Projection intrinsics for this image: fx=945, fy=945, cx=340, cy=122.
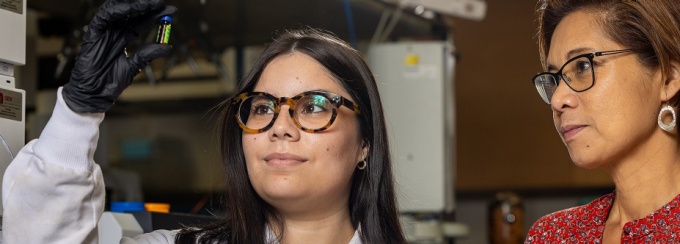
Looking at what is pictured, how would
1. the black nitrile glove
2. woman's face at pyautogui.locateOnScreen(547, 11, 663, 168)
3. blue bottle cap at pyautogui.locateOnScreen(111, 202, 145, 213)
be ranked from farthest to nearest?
blue bottle cap at pyautogui.locateOnScreen(111, 202, 145, 213)
woman's face at pyautogui.locateOnScreen(547, 11, 663, 168)
the black nitrile glove

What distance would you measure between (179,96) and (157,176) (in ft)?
1.41

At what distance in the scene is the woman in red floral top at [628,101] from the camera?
5.16 feet

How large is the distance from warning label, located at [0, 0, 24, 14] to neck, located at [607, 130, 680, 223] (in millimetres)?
1077

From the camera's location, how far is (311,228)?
175cm

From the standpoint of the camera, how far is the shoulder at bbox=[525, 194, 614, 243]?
1.73 metres

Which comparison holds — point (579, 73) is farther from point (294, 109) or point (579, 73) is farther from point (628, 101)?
point (294, 109)

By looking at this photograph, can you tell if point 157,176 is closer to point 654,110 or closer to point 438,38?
point 438,38

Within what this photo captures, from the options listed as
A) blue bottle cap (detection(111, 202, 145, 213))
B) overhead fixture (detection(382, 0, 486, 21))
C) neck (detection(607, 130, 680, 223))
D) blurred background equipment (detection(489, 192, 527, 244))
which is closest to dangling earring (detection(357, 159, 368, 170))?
neck (detection(607, 130, 680, 223))

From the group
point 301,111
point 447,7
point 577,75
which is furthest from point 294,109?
point 447,7

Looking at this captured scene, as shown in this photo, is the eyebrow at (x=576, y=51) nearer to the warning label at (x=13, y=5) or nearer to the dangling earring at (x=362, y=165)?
Answer: the dangling earring at (x=362, y=165)

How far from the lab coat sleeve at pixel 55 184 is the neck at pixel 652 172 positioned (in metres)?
0.89

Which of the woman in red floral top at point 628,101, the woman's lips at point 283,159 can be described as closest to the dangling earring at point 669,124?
the woman in red floral top at point 628,101

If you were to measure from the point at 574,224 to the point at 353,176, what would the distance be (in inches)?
17.0

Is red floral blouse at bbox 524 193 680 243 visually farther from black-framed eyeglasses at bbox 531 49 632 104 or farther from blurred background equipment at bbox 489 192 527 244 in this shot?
blurred background equipment at bbox 489 192 527 244
